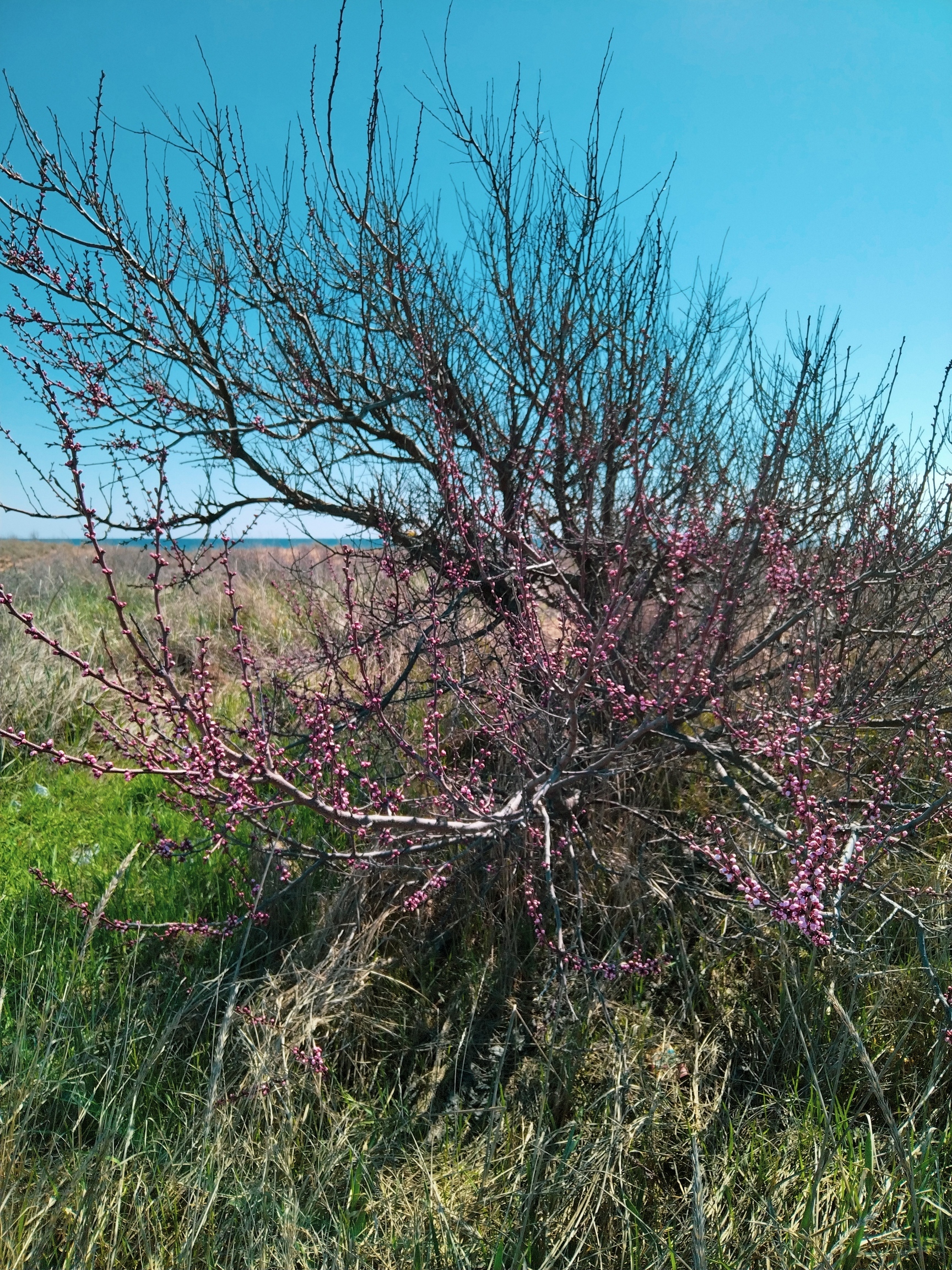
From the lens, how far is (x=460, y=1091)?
Result: 240 centimetres

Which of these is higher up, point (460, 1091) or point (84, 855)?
point (84, 855)

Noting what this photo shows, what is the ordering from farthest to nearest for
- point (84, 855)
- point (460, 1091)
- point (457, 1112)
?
1. point (84, 855)
2. point (460, 1091)
3. point (457, 1112)

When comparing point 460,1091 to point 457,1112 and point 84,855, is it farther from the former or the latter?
point 84,855

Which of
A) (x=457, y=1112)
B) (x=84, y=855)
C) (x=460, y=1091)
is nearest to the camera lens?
(x=457, y=1112)

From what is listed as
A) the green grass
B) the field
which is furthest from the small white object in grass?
the green grass

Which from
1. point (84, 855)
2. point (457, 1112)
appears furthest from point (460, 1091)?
point (84, 855)

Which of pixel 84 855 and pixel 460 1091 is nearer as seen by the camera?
pixel 460 1091

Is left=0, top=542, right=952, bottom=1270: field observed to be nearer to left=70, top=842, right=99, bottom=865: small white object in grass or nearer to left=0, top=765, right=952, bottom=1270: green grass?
left=0, top=765, right=952, bottom=1270: green grass

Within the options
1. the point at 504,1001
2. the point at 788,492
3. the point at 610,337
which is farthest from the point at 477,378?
the point at 504,1001

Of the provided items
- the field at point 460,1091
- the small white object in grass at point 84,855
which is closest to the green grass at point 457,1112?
the field at point 460,1091

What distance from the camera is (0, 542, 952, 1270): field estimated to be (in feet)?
6.07

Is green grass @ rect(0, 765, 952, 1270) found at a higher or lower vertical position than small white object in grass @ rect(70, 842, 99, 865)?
lower

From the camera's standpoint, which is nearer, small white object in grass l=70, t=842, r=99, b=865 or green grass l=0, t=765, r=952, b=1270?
green grass l=0, t=765, r=952, b=1270

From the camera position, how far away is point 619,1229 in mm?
1970
